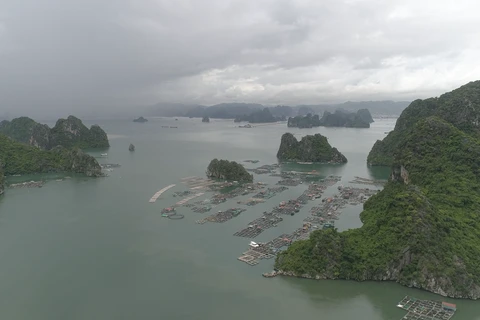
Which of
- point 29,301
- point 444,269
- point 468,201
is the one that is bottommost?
point 29,301

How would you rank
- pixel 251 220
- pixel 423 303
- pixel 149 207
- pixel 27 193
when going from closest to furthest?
pixel 423 303
pixel 251 220
pixel 149 207
pixel 27 193

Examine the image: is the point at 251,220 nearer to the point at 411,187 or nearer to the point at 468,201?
the point at 411,187

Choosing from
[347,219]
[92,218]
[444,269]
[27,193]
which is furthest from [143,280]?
[27,193]

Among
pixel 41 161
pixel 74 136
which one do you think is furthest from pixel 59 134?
pixel 41 161

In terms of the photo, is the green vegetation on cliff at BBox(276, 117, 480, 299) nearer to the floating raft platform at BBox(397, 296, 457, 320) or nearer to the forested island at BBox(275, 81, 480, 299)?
the forested island at BBox(275, 81, 480, 299)

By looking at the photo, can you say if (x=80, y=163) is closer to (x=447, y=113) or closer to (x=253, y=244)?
(x=253, y=244)

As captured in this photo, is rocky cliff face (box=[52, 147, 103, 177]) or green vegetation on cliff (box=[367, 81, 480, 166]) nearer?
green vegetation on cliff (box=[367, 81, 480, 166])

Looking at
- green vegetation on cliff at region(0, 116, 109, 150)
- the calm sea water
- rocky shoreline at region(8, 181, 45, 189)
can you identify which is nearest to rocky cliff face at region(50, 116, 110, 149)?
green vegetation on cliff at region(0, 116, 109, 150)
